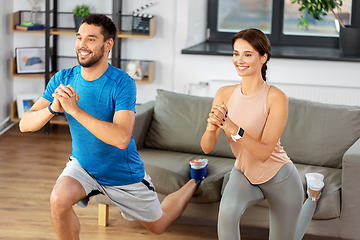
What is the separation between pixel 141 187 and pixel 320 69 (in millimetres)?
2401

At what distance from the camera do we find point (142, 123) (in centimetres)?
293

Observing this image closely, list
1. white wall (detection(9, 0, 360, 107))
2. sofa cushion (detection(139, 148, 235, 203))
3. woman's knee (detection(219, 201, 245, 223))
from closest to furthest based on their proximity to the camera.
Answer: woman's knee (detection(219, 201, 245, 223))
sofa cushion (detection(139, 148, 235, 203))
white wall (detection(9, 0, 360, 107))

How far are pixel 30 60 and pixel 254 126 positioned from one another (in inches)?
127

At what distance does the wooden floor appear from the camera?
2535 millimetres

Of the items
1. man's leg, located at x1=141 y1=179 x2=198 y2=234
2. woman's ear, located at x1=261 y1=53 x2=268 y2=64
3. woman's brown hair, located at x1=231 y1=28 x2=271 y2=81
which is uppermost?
woman's brown hair, located at x1=231 y1=28 x2=271 y2=81

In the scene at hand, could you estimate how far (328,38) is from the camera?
14.8 feet

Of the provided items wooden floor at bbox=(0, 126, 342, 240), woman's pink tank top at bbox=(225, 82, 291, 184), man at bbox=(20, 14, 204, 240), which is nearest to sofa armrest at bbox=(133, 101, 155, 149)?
wooden floor at bbox=(0, 126, 342, 240)

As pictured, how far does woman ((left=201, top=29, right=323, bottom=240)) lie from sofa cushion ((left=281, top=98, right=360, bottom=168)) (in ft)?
2.42

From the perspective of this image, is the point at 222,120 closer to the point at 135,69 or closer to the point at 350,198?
the point at 350,198

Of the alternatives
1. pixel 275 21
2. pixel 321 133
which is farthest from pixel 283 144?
pixel 275 21

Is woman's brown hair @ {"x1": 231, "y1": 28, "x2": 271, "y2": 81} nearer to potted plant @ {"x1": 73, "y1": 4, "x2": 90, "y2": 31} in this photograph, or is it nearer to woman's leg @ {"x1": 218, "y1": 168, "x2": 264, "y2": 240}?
woman's leg @ {"x1": 218, "y1": 168, "x2": 264, "y2": 240}

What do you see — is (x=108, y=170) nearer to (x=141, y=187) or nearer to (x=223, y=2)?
(x=141, y=187)

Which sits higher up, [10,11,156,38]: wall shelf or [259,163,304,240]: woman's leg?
[10,11,156,38]: wall shelf

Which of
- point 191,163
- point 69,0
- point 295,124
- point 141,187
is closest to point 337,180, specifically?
point 295,124
